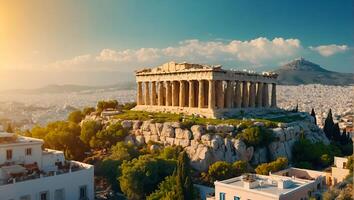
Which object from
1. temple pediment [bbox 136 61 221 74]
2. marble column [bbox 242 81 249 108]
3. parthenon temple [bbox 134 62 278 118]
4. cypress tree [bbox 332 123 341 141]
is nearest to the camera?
parthenon temple [bbox 134 62 278 118]

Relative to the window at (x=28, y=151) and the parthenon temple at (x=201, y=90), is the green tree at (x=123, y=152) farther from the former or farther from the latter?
the parthenon temple at (x=201, y=90)

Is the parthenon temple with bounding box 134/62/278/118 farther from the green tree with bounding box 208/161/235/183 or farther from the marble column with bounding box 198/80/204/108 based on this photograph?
the green tree with bounding box 208/161/235/183

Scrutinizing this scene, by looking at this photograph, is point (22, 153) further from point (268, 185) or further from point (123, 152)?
point (268, 185)

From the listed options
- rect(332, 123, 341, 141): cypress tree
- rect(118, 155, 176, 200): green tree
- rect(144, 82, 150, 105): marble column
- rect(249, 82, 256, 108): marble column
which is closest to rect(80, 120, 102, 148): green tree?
rect(118, 155, 176, 200): green tree

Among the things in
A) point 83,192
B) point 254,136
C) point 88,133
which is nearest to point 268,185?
point 83,192

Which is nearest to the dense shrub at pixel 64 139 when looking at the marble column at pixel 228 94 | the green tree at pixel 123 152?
the green tree at pixel 123 152

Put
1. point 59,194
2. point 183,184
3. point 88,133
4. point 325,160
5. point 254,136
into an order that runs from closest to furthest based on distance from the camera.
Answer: point 183,184
point 59,194
point 325,160
point 254,136
point 88,133

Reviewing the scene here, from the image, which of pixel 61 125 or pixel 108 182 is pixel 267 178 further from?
pixel 61 125

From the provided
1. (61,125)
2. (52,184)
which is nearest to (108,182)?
(52,184)
